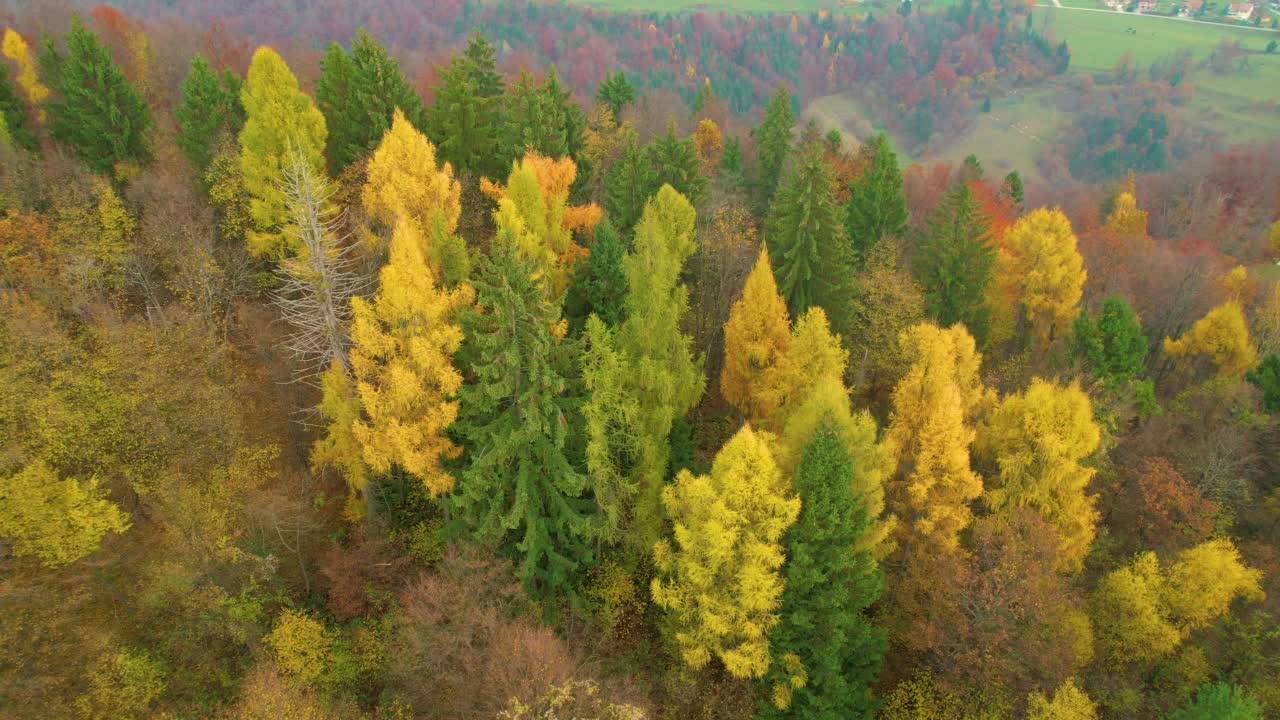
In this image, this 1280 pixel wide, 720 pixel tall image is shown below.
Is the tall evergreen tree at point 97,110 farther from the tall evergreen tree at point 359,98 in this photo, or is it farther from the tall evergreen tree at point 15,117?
the tall evergreen tree at point 359,98

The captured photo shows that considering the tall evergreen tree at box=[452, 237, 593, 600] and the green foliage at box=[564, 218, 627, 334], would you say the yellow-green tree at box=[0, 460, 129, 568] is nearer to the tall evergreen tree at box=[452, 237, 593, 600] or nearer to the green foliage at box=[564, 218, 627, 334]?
the tall evergreen tree at box=[452, 237, 593, 600]

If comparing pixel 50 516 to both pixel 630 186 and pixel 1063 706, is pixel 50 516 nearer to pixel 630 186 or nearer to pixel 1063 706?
pixel 630 186

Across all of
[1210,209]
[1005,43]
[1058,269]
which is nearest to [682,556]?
[1058,269]

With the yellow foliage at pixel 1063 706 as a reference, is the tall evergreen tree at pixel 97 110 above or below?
above

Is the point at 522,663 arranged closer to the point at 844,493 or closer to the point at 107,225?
the point at 844,493

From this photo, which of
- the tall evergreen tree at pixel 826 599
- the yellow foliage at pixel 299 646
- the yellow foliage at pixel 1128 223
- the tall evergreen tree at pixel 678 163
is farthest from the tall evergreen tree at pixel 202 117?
the yellow foliage at pixel 1128 223
